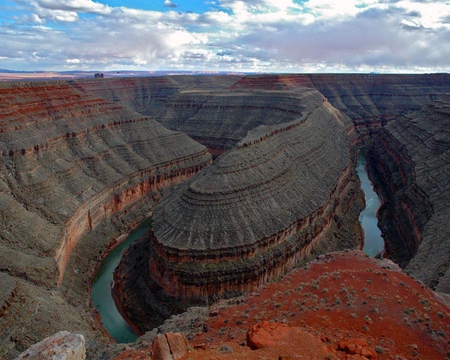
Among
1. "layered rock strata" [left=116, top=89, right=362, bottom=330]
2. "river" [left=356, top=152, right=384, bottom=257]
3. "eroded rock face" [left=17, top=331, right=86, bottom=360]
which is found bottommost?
"river" [left=356, top=152, right=384, bottom=257]

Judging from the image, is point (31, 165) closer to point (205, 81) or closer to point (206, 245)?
point (206, 245)

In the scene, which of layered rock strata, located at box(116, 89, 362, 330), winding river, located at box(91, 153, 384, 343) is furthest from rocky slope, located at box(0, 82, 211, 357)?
layered rock strata, located at box(116, 89, 362, 330)

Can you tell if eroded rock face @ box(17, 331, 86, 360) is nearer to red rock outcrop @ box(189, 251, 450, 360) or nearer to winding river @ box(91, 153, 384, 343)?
red rock outcrop @ box(189, 251, 450, 360)

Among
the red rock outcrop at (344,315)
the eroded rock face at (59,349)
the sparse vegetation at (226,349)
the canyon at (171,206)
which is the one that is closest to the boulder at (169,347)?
the red rock outcrop at (344,315)

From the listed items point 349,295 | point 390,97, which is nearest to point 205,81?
point 390,97

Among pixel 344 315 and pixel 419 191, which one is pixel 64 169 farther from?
pixel 419 191

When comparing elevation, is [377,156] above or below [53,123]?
below

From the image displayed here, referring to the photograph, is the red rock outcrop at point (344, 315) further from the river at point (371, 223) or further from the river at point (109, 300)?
the river at point (371, 223)

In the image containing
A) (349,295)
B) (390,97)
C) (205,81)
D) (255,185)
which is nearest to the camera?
(349,295)
